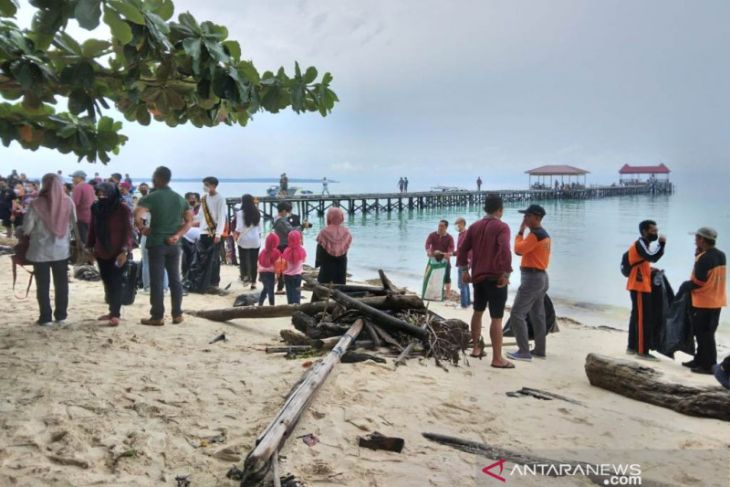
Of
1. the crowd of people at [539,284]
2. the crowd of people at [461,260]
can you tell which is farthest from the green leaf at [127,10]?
the crowd of people at [539,284]

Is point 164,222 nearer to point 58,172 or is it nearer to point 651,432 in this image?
point 58,172

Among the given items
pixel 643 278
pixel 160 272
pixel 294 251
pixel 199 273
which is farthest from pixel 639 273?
pixel 199 273

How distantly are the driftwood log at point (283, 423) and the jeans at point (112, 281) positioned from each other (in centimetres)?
265

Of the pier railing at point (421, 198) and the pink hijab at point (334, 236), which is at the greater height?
the pier railing at point (421, 198)

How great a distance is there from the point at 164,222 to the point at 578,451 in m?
4.52

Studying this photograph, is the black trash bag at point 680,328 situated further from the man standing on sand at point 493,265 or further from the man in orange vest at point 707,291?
the man standing on sand at point 493,265

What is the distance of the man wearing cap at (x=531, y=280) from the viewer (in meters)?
5.88

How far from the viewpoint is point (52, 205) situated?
207 inches

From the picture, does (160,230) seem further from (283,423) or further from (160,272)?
(283,423)

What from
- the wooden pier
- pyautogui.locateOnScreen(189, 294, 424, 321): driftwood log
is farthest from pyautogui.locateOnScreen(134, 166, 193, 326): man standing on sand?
the wooden pier

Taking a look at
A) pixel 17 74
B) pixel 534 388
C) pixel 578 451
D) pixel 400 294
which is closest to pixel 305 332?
pixel 400 294

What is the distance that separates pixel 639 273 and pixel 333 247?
3.84m

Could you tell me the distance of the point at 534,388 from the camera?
482 centimetres

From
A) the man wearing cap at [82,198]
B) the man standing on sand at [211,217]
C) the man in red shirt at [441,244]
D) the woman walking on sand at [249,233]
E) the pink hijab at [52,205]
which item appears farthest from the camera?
Answer: the man in red shirt at [441,244]
